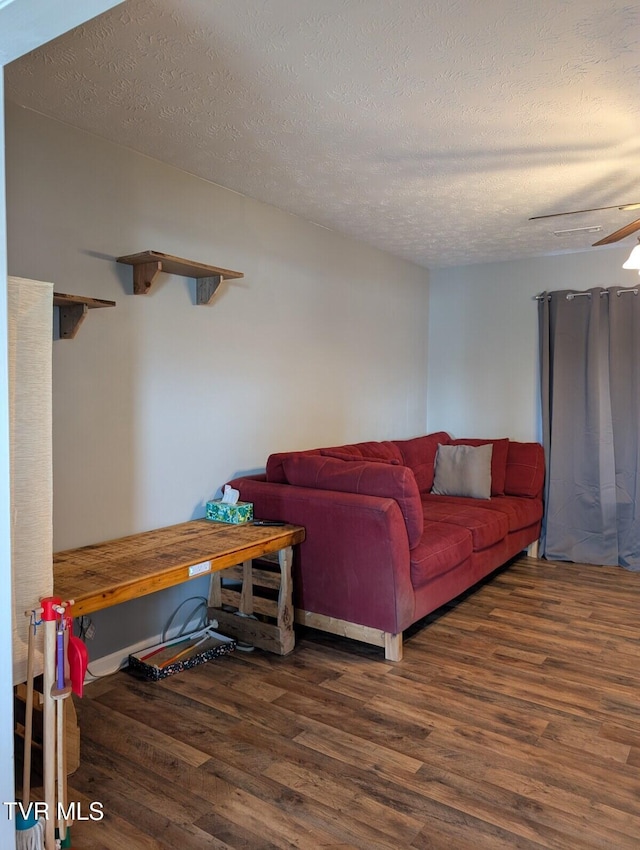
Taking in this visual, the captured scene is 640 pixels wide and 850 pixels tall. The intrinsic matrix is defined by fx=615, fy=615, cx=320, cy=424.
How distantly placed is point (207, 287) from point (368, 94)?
1.29 m

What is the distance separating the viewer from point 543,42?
1979mm

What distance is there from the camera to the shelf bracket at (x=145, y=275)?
2.78 m

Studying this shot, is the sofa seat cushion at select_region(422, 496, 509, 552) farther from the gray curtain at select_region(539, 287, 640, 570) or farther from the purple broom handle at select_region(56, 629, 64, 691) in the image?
the purple broom handle at select_region(56, 629, 64, 691)

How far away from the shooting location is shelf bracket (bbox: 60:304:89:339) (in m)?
2.53

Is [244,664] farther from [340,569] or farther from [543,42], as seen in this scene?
[543,42]

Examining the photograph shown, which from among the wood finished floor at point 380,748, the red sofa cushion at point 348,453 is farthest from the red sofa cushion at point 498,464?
the wood finished floor at point 380,748

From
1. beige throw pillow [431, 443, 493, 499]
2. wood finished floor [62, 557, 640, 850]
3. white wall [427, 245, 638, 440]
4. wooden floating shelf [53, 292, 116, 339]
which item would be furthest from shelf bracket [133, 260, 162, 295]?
white wall [427, 245, 638, 440]

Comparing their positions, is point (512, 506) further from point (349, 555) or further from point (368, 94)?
point (368, 94)

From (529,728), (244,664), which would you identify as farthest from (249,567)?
(529,728)

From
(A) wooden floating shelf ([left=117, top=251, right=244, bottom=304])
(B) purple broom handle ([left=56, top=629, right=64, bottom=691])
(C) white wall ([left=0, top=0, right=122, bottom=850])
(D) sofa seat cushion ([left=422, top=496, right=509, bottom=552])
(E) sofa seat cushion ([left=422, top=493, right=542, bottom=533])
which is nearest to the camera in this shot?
(C) white wall ([left=0, top=0, right=122, bottom=850])

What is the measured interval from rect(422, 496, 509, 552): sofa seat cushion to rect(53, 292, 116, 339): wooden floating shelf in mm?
2331

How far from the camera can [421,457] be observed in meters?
4.80

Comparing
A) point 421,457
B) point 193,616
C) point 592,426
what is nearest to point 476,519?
point 421,457

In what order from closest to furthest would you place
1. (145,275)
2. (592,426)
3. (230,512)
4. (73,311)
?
(73,311) < (145,275) < (230,512) < (592,426)
